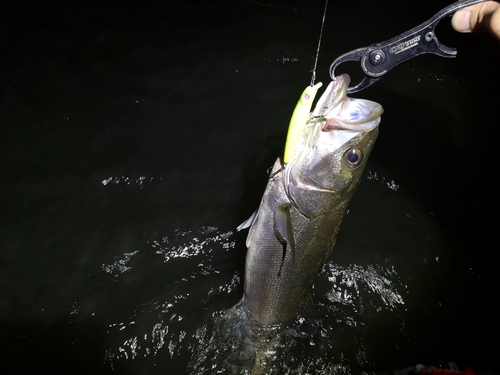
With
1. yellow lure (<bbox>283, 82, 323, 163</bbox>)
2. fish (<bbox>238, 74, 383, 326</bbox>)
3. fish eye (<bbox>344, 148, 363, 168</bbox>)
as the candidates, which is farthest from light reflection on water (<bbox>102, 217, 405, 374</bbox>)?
yellow lure (<bbox>283, 82, 323, 163</bbox>)

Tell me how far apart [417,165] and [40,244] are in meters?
4.13

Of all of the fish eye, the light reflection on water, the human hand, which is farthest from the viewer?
the light reflection on water

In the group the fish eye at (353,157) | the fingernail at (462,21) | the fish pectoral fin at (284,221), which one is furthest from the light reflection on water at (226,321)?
the fingernail at (462,21)

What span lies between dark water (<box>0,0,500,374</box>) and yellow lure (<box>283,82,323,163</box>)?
3.50ft

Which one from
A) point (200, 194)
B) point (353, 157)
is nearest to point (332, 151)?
point (353, 157)

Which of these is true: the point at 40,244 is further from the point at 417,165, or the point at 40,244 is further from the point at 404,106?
the point at 404,106

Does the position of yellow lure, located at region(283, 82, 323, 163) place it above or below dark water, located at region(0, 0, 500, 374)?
above

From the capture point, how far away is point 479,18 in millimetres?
1986

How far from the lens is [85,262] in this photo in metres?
3.25

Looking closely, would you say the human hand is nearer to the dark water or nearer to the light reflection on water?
the dark water

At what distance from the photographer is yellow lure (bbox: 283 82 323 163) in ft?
6.25

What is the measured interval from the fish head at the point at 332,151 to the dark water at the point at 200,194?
33.4 inches

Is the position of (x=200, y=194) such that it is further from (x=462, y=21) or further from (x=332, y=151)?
(x=462, y=21)

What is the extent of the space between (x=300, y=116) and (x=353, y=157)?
0.44 m
